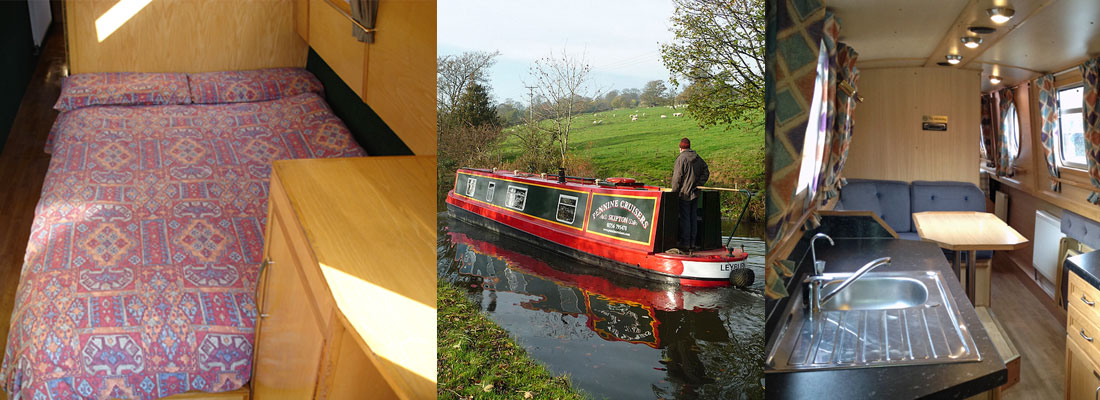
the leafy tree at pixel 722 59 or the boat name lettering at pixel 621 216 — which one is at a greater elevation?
the leafy tree at pixel 722 59

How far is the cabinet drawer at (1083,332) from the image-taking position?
0.98 metres

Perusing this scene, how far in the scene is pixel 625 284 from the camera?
4.09 ft

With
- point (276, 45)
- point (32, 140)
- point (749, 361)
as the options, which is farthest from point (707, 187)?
point (32, 140)

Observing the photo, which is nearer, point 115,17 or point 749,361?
point 749,361

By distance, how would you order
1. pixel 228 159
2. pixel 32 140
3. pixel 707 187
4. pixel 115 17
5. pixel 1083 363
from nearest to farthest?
pixel 1083 363 → pixel 707 187 → pixel 228 159 → pixel 115 17 → pixel 32 140

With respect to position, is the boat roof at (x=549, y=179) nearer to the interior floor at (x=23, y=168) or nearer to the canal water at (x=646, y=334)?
the canal water at (x=646, y=334)

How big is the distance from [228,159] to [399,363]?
1927 millimetres

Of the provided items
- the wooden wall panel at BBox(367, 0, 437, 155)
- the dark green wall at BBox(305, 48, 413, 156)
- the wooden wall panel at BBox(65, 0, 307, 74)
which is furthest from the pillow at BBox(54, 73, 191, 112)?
the wooden wall panel at BBox(367, 0, 437, 155)

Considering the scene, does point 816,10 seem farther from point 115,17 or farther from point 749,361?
point 115,17

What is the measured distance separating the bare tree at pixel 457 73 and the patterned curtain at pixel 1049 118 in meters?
0.90

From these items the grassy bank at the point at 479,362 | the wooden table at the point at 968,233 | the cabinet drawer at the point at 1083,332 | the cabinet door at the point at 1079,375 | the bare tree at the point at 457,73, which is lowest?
the grassy bank at the point at 479,362

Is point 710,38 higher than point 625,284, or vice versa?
point 710,38

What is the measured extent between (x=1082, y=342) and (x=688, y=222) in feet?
1.97

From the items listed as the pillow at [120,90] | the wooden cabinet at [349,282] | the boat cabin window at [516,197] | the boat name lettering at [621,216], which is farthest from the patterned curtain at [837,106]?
the pillow at [120,90]
